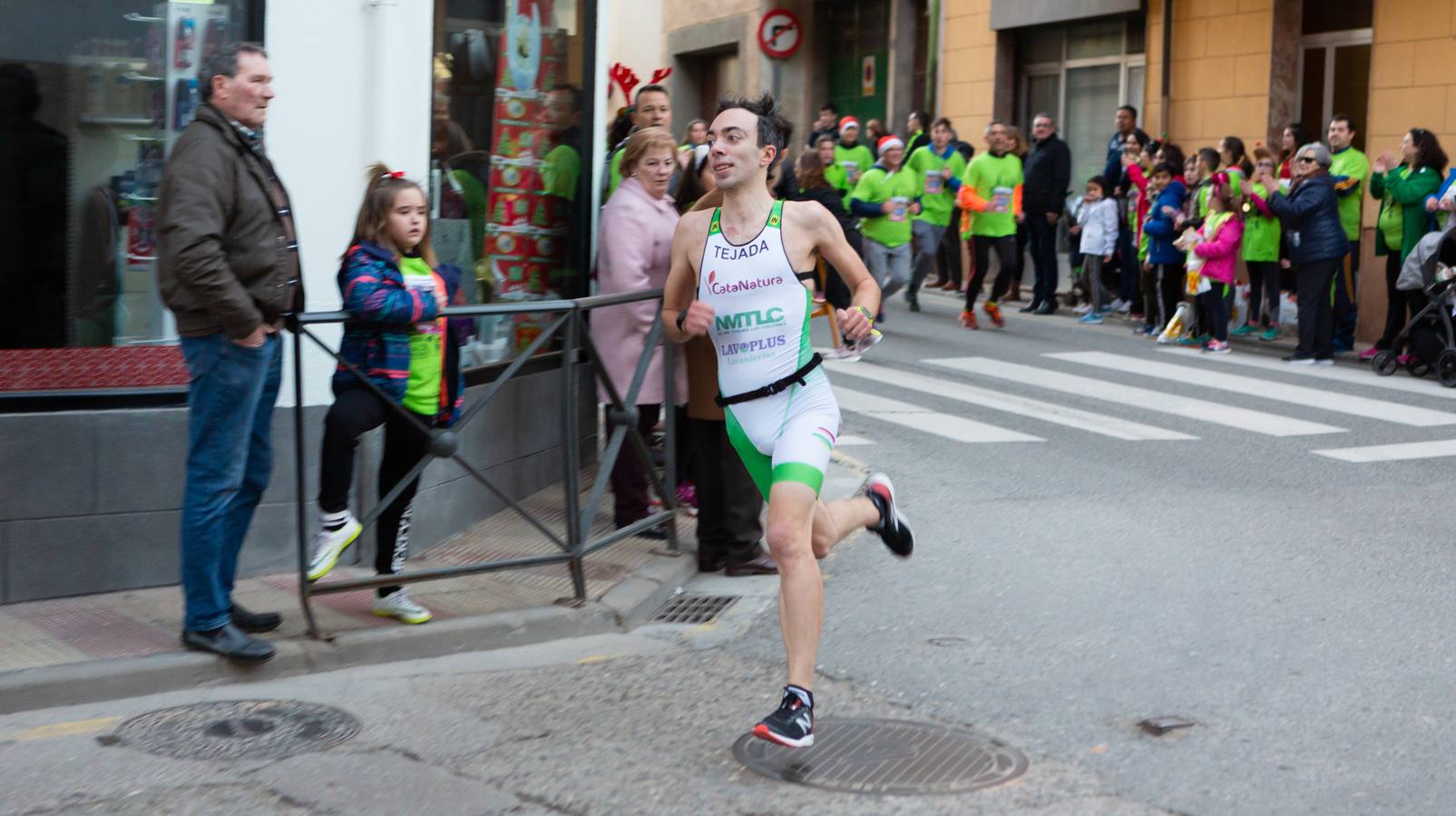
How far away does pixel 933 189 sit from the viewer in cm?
1827

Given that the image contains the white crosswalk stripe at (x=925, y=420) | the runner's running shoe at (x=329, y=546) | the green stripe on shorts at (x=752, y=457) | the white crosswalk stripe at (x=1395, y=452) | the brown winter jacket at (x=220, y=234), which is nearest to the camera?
the brown winter jacket at (x=220, y=234)

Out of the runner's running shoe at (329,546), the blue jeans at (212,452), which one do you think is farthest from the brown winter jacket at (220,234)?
the runner's running shoe at (329,546)

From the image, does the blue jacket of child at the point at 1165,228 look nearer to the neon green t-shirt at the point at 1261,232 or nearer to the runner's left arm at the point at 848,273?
the neon green t-shirt at the point at 1261,232

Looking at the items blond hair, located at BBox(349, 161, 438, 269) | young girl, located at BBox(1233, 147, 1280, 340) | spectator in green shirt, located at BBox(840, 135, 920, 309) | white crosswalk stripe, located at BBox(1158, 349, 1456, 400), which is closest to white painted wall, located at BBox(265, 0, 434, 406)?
blond hair, located at BBox(349, 161, 438, 269)

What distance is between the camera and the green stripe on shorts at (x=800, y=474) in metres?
5.19

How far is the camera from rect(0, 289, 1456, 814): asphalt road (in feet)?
15.0

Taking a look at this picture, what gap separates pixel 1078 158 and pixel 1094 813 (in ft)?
61.6

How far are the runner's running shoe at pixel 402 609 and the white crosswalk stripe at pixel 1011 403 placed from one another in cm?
570

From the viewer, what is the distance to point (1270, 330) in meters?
16.0

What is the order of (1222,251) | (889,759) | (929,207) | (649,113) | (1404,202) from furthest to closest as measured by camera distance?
1. (929,207)
2. (1222,251)
3. (1404,202)
4. (649,113)
5. (889,759)

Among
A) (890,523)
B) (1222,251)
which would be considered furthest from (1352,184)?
(890,523)

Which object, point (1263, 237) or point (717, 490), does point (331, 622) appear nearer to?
point (717, 490)

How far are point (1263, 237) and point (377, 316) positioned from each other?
1117cm

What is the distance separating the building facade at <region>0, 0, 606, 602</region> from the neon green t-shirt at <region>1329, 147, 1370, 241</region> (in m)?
9.85
